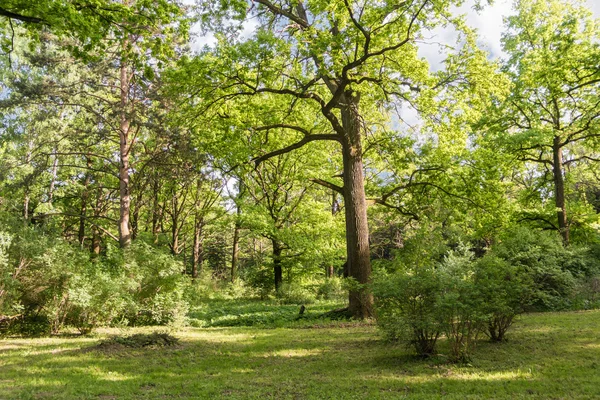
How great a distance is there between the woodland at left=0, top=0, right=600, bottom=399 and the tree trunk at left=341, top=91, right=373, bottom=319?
7 cm

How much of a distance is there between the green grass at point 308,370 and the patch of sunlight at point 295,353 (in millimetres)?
22

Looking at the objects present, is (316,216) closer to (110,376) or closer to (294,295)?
(294,295)

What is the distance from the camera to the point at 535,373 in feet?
19.6

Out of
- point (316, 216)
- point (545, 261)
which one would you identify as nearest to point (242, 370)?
point (545, 261)

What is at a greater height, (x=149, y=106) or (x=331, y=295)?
(x=149, y=106)

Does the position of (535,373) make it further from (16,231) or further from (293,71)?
(16,231)

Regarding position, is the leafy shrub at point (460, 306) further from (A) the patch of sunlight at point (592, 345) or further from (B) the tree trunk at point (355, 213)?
(B) the tree trunk at point (355, 213)

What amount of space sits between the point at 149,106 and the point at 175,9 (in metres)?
10.4

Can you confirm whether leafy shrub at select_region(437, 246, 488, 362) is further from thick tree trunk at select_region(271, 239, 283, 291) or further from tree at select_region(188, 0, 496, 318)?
thick tree trunk at select_region(271, 239, 283, 291)

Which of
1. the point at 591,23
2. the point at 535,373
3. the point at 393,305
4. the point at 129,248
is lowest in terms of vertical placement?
the point at 535,373

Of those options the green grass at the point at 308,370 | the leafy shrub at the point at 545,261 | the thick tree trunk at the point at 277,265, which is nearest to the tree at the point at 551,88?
the leafy shrub at the point at 545,261

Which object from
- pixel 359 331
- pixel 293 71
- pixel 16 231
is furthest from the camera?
pixel 293 71

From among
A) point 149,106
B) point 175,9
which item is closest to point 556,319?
point 175,9

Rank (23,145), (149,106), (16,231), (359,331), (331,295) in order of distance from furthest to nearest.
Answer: (23,145) < (331,295) < (149,106) < (16,231) < (359,331)
